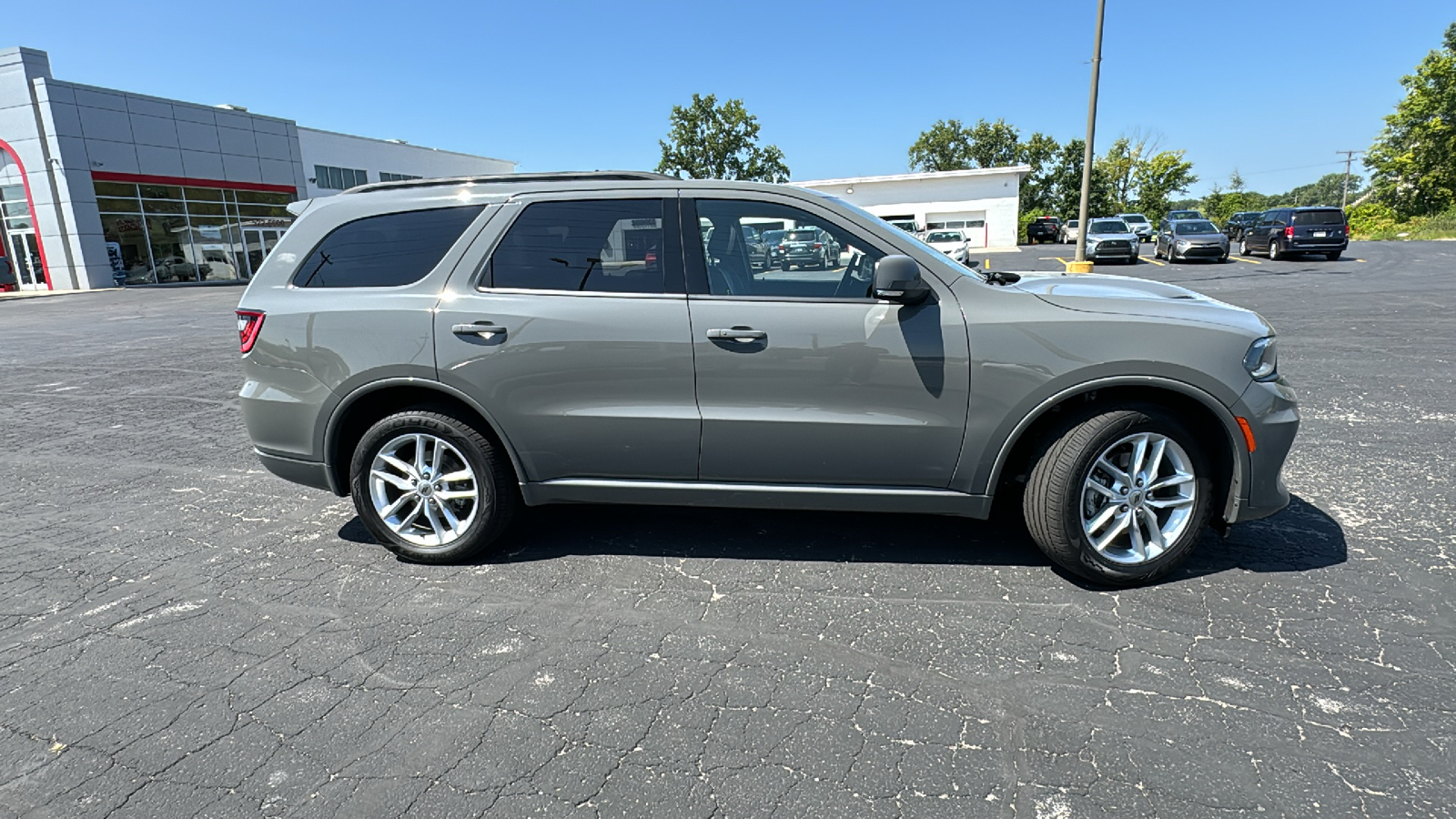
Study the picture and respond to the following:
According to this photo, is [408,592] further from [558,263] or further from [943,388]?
[943,388]

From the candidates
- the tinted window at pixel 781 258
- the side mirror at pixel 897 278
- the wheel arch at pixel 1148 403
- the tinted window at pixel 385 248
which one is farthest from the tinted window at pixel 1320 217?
the tinted window at pixel 385 248

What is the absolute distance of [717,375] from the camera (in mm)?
3559

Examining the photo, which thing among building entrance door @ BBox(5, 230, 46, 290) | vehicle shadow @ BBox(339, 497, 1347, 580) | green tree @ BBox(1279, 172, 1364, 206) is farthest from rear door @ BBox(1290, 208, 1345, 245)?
Result: green tree @ BBox(1279, 172, 1364, 206)

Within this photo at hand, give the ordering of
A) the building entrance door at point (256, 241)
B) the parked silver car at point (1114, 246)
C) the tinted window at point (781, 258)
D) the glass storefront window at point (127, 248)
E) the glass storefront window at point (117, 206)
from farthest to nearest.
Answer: the building entrance door at point (256, 241), the glass storefront window at point (127, 248), the glass storefront window at point (117, 206), the parked silver car at point (1114, 246), the tinted window at point (781, 258)

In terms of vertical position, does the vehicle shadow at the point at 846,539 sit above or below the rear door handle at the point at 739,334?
below

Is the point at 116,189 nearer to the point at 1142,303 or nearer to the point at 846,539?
the point at 846,539

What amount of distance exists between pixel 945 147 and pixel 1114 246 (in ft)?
201

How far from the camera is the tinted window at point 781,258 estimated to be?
361cm

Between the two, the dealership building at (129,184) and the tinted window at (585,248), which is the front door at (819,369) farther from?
the dealership building at (129,184)

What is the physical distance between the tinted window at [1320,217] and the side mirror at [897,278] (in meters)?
28.7

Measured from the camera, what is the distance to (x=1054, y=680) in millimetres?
2842

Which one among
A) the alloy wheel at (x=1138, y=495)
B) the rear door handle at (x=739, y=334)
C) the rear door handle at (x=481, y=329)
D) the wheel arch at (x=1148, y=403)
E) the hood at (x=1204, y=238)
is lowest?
the alloy wheel at (x=1138, y=495)

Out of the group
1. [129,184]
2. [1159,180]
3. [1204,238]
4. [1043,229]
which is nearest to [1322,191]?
[1159,180]

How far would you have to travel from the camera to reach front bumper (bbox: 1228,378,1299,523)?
3.38 m
